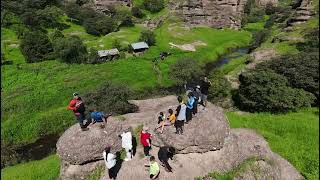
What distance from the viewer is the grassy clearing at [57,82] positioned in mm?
50844

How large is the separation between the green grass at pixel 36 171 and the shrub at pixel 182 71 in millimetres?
25104

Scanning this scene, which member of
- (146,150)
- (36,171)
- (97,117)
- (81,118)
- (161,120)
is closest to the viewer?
(81,118)

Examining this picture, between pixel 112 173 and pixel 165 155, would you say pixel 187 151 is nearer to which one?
pixel 165 155

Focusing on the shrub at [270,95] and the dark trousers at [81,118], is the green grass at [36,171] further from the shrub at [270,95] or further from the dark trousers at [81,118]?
the shrub at [270,95]

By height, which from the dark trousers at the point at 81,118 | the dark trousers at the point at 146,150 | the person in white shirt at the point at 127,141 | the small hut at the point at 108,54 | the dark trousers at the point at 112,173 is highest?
the dark trousers at the point at 81,118

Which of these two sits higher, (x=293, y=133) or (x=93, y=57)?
(x=93, y=57)

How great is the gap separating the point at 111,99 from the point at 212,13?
41.8 metres

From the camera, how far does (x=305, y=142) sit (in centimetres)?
3478

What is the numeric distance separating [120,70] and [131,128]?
26637mm

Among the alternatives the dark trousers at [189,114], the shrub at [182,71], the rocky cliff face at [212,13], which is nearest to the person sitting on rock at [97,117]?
the dark trousers at [189,114]

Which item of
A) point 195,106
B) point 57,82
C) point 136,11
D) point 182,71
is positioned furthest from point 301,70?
point 57,82

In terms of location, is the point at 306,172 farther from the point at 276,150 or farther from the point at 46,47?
the point at 46,47

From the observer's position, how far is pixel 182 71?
58.2 metres

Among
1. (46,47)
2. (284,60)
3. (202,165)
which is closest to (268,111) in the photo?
(284,60)
